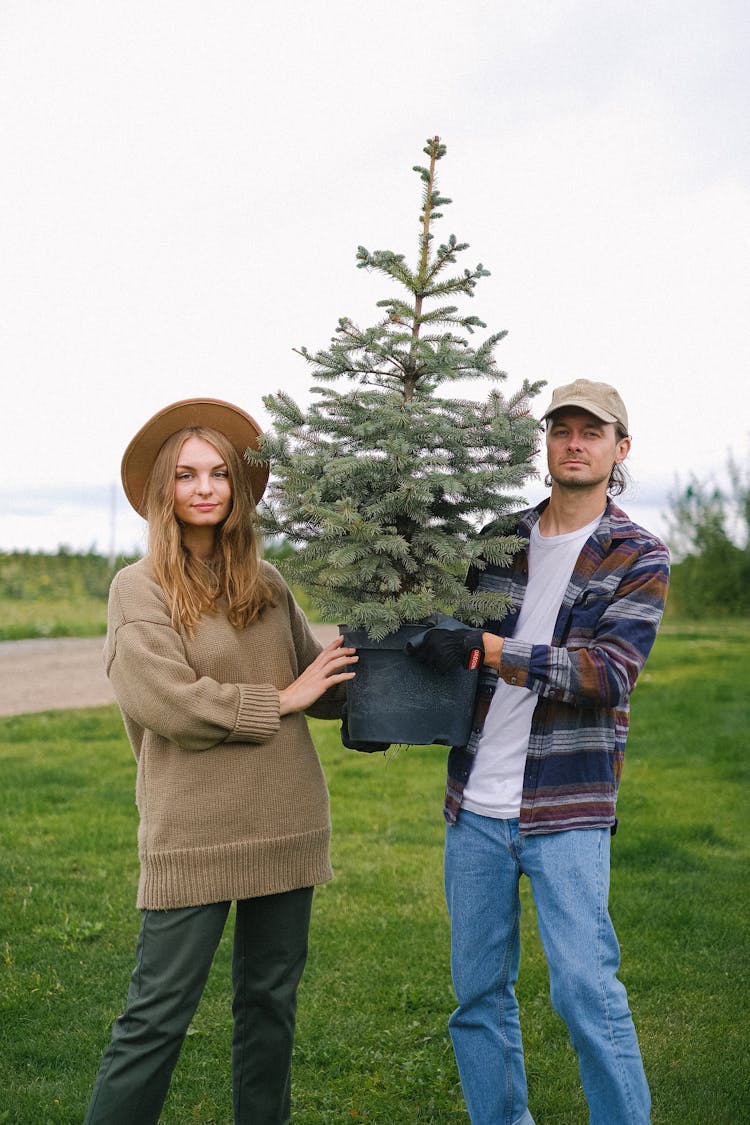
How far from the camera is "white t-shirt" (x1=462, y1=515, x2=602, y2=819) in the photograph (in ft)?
9.87

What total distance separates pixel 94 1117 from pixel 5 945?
2568mm

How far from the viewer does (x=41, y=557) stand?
20641 mm

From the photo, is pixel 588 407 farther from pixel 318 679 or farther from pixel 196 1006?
pixel 196 1006

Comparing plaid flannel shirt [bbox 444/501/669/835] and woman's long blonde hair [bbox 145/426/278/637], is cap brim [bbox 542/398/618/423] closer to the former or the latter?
plaid flannel shirt [bbox 444/501/669/835]

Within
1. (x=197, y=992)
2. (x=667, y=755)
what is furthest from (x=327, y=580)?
(x=667, y=755)

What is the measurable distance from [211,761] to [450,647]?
0.72 m

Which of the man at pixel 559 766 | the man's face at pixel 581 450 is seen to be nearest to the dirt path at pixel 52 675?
the man at pixel 559 766

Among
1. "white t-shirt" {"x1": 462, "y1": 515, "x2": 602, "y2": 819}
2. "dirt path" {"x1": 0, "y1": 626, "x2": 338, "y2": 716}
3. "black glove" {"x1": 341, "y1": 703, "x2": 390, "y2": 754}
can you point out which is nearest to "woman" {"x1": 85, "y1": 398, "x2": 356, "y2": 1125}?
"black glove" {"x1": 341, "y1": 703, "x2": 390, "y2": 754}

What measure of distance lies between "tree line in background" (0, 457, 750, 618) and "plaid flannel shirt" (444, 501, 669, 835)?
16.8m

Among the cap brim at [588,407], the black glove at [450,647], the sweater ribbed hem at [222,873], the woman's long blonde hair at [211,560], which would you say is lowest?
the sweater ribbed hem at [222,873]

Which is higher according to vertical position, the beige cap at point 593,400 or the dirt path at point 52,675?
Answer: the beige cap at point 593,400

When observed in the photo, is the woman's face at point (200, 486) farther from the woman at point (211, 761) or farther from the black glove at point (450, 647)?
the black glove at point (450, 647)

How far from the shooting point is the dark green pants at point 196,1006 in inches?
110

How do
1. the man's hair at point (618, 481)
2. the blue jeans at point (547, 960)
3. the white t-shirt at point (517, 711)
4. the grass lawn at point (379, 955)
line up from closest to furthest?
the blue jeans at point (547, 960)
the white t-shirt at point (517, 711)
the man's hair at point (618, 481)
the grass lawn at point (379, 955)
